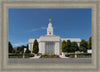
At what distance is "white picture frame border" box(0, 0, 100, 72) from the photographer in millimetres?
4750
